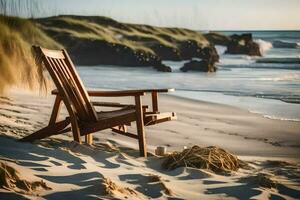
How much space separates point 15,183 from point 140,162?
152 cm

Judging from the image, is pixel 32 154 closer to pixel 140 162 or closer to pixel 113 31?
pixel 140 162

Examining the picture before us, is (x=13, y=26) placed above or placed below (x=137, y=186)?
above

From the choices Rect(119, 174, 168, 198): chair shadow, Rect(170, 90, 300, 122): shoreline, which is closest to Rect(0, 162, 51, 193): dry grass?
Rect(119, 174, 168, 198): chair shadow

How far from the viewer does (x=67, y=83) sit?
4336mm

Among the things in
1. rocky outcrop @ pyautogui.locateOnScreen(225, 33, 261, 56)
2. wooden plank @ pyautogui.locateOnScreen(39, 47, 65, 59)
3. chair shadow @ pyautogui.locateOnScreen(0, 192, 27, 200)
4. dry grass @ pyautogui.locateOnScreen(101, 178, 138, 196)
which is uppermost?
rocky outcrop @ pyautogui.locateOnScreen(225, 33, 261, 56)

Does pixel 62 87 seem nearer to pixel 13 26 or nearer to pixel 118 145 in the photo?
pixel 118 145

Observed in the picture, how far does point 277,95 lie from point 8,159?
9334mm

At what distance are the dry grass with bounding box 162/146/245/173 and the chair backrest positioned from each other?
0.90 m

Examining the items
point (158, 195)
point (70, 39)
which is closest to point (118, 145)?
point (158, 195)

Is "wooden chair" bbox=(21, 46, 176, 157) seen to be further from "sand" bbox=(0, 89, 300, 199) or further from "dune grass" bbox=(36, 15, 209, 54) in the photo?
"dune grass" bbox=(36, 15, 209, 54)

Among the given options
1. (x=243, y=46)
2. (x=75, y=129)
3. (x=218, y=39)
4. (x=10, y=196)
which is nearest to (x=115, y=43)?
(x=243, y=46)

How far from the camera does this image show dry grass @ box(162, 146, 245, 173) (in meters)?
4.12

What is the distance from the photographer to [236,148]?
5.49 m

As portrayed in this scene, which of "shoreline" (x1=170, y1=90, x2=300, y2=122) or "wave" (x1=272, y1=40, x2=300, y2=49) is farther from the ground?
"wave" (x1=272, y1=40, x2=300, y2=49)
